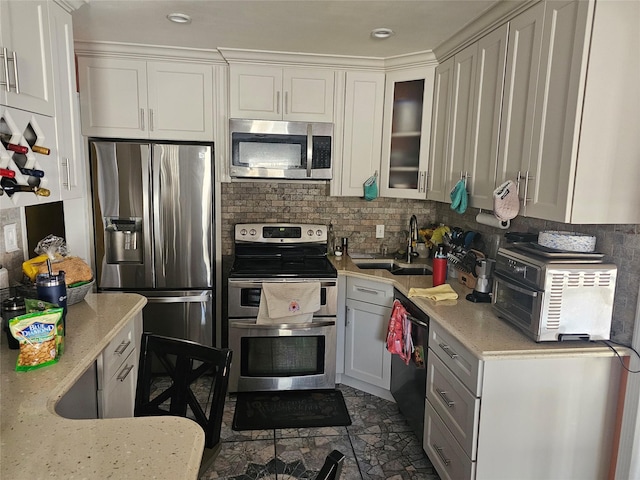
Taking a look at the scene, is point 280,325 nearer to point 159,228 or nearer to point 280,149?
point 159,228

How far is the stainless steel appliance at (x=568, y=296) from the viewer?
1.64 metres

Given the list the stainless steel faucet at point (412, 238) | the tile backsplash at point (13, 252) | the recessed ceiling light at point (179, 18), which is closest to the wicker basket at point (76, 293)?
the tile backsplash at point (13, 252)

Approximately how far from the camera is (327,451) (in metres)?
2.37

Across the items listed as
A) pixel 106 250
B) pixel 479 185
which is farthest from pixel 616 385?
pixel 106 250

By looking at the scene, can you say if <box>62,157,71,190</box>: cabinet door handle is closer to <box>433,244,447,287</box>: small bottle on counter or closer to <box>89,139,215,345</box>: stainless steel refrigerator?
<box>89,139,215,345</box>: stainless steel refrigerator

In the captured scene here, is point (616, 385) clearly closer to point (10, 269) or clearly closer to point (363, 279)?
point (363, 279)

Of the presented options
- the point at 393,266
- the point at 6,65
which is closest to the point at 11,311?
the point at 6,65

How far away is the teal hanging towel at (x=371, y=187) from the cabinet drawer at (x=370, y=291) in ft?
2.18

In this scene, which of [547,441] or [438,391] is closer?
[547,441]

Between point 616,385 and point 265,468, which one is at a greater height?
point 616,385

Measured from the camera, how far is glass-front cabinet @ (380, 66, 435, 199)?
2945mm

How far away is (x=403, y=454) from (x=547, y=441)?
2.86 feet

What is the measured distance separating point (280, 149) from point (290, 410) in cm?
178

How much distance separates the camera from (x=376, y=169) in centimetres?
317
